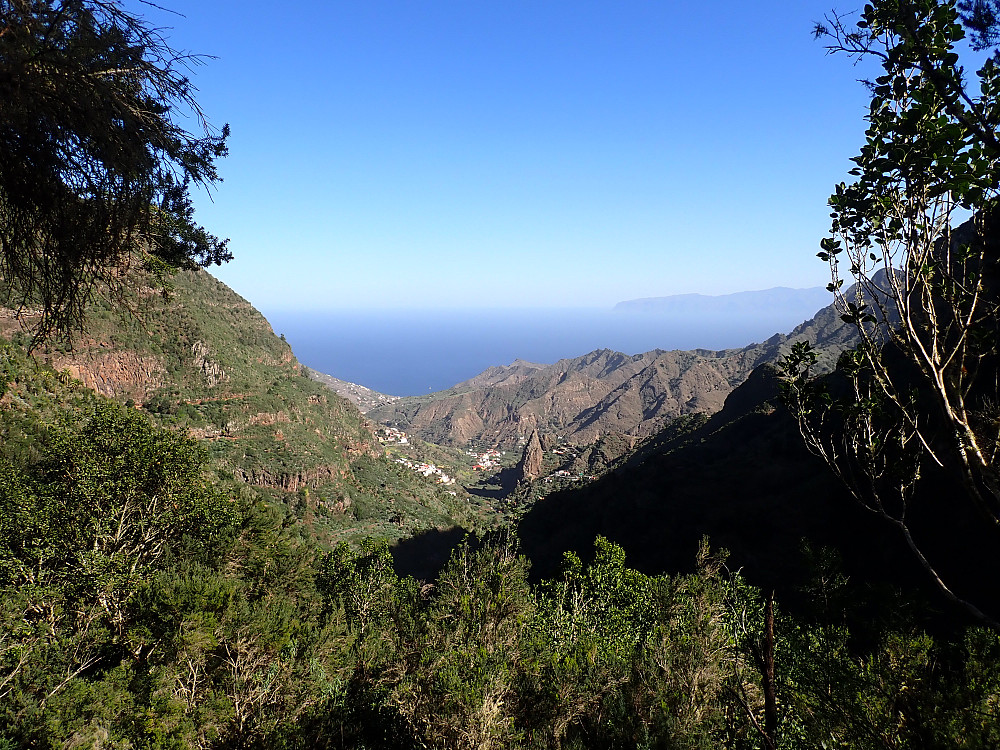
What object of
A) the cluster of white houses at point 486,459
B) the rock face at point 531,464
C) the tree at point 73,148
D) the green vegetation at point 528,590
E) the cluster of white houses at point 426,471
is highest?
the tree at point 73,148

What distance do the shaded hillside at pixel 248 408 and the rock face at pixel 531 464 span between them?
1670 inches

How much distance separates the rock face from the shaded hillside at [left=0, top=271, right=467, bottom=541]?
42.4 m

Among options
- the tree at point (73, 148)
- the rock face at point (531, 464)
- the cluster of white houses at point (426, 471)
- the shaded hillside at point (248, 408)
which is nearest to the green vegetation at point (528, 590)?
the tree at point (73, 148)

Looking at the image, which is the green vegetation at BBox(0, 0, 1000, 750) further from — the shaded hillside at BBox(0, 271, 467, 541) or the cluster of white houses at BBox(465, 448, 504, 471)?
the cluster of white houses at BBox(465, 448, 504, 471)

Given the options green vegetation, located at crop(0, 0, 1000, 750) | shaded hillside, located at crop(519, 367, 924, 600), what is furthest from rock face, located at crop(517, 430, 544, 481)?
green vegetation, located at crop(0, 0, 1000, 750)

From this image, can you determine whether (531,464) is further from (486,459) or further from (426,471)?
(486,459)

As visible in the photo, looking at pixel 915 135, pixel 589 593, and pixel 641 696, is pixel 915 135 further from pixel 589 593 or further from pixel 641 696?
pixel 589 593

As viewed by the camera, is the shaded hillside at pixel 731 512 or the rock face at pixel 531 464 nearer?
the shaded hillside at pixel 731 512

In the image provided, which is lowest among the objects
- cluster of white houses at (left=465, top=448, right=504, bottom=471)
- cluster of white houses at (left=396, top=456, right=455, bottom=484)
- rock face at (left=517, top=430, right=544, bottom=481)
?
cluster of white houses at (left=465, top=448, right=504, bottom=471)

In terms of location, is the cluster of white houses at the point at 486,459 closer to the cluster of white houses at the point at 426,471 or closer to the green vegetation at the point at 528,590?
the cluster of white houses at the point at 426,471

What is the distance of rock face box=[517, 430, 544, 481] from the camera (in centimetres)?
12575

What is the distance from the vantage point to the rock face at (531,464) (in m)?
126

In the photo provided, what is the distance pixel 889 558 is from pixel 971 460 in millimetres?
29983

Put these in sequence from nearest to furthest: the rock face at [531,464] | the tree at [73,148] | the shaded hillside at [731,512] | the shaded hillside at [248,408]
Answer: the tree at [73,148]
the shaded hillside at [731,512]
the shaded hillside at [248,408]
the rock face at [531,464]
